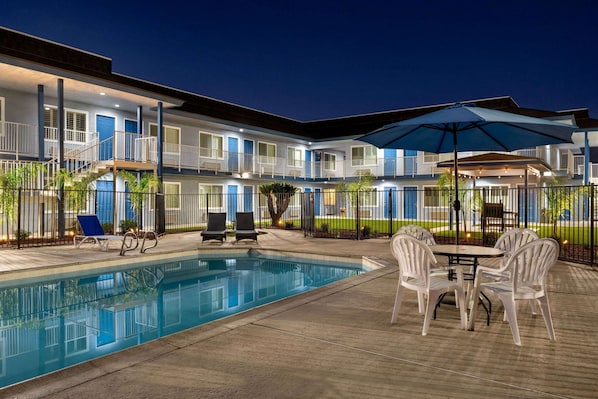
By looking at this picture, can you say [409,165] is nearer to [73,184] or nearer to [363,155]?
[363,155]

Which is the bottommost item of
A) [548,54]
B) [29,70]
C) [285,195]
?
[285,195]

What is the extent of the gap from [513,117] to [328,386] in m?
3.75

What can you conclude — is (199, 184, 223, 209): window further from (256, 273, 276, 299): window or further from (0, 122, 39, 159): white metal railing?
(256, 273, 276, 299): window

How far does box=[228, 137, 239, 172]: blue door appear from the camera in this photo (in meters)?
A: 23.8

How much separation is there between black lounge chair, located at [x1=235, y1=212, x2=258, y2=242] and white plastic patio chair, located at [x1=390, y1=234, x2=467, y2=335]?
9.25 m

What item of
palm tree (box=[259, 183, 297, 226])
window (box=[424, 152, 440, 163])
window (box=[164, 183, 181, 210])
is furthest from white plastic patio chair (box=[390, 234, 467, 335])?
window (box=[424, 152, 440, 163])

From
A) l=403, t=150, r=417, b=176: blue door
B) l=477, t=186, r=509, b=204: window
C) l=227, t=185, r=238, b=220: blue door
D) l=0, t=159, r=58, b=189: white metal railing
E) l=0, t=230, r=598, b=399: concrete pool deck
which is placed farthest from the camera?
l=403, t=150, r=417, b=176: blue door

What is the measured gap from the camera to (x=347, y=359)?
3617 mm

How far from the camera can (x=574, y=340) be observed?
4.11 metres

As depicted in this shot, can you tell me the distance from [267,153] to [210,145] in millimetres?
4659

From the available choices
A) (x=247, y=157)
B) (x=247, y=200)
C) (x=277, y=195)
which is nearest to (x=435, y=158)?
(x=277, y=195)

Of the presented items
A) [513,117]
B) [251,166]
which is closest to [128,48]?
[251,166]

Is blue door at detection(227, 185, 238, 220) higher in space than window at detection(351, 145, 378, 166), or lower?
lower

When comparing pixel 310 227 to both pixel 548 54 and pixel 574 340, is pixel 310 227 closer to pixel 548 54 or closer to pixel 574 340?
pixel 574 340
